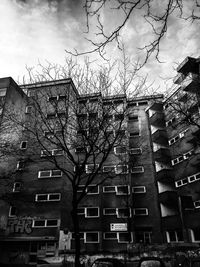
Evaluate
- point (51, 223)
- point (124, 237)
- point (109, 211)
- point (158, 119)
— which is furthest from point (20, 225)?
point (158, 119)

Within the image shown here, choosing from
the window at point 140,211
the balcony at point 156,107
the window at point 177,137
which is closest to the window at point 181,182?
the window at point 140,211

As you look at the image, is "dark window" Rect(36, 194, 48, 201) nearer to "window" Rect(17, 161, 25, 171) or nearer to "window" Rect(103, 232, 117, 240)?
"window" Rect(17, 161, 25, 171)

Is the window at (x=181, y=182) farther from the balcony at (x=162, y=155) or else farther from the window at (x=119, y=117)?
the window at (x=119, y=117)

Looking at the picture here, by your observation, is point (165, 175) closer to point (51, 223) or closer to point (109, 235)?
point (109, 235)

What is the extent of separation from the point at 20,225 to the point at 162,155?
19731 millimetres

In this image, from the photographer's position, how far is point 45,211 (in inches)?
1078

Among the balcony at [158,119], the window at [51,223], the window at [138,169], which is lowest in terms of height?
the window at [51,223]

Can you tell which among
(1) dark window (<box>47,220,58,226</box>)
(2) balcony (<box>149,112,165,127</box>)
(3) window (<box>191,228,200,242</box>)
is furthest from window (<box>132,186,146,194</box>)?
(1) dark window (<box>47,220,58,226</box>)

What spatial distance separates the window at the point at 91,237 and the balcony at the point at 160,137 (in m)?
15.2

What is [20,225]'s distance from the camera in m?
26.9

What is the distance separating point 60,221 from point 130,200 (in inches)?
354

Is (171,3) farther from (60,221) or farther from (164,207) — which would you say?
(164,207)

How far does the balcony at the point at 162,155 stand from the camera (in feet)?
105

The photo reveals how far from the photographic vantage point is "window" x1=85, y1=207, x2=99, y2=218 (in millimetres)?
28831
